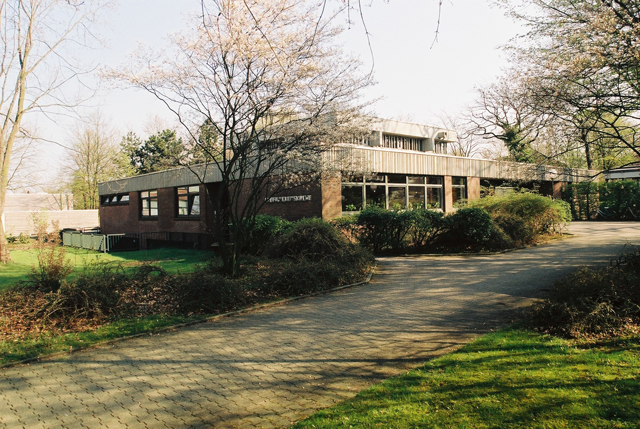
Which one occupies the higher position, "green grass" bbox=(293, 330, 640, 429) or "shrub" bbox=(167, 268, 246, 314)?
"shrub" bbox=(167, 268, 246, 314)

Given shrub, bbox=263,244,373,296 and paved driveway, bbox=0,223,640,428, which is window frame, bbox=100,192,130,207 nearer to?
shrub, bbox=263,244,373,296

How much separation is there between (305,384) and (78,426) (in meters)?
2.09

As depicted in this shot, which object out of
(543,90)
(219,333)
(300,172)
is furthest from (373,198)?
(219,333)

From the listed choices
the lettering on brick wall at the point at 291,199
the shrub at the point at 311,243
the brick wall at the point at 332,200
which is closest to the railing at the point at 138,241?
the lettering on brick wall at the point at 291,199

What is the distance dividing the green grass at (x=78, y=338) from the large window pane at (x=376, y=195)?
1211cm

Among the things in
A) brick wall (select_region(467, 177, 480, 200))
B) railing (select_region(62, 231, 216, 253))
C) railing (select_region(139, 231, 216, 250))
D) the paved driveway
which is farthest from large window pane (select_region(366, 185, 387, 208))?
the paved driveway

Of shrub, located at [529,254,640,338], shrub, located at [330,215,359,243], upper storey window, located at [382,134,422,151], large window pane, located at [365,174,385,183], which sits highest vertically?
upper storey window, located at [382,134,422,151]

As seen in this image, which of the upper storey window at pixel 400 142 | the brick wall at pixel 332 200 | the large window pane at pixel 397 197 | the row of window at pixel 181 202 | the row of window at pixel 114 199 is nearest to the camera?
the brick wall at pixel 332 200

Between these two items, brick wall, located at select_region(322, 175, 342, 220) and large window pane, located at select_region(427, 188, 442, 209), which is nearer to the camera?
brick wall, located at select_region(322, 175, 342, 220)

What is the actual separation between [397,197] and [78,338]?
15548mm

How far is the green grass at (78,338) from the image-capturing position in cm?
572

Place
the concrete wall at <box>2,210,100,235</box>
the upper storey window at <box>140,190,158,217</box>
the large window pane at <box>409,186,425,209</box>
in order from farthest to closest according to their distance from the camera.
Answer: the concrete wall at <box>2,210,100,235</box>, the upper storey window at <box>140,190,158,217</box>, the large window pane at <box>409,186,425,209</box>

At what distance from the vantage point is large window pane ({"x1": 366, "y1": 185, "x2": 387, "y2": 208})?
18.7 meters

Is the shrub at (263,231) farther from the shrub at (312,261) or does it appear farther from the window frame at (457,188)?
the window frame at (457,188)
